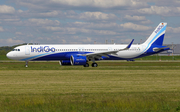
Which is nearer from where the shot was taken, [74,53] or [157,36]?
[74,53]

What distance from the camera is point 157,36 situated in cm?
5450

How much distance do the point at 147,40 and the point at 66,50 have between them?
17700 mm

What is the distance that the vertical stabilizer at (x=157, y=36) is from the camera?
54.0 metres

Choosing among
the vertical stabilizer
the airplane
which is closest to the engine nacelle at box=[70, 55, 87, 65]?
the airplane

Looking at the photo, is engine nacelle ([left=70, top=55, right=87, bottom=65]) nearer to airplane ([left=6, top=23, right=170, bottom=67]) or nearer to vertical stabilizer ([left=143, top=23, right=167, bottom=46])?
airplane ([left=6, top=23, right=170, bottom=67])

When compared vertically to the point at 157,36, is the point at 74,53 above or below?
below

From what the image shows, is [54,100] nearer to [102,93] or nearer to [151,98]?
[102,93]

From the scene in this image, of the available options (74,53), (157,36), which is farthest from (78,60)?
(157,36)

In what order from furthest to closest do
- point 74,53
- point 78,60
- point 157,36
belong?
point 157,36
point 74,53
point 78,60

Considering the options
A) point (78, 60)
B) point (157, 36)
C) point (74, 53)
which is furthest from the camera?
point (157, 36)

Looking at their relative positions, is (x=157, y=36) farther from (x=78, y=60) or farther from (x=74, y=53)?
(x=78, y=60)

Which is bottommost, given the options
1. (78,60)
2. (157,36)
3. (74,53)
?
(78,60)

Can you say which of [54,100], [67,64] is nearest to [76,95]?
[54,100]

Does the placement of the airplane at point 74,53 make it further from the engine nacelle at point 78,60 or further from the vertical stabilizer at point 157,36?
the vertical stabilizer at point 157,36
